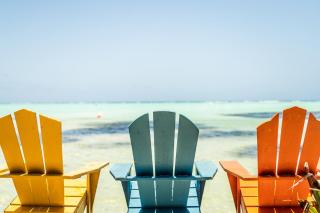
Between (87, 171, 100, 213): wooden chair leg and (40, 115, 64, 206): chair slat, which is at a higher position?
(40, 115, 64, 206): chair slat

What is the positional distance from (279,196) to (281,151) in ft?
1.33

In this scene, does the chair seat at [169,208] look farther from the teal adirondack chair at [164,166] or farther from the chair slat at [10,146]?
the chair slat at [10,146]

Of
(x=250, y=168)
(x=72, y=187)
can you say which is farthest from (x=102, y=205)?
(x=250, y=168)

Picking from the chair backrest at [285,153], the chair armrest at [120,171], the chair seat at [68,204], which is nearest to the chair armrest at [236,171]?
the chair backrest at [285,153]

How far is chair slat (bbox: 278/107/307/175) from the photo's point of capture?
8.58 ft

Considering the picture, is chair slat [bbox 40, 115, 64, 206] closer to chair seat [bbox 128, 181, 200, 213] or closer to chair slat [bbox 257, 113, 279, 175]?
chair seat [bbox 128, 181, 200, 213]

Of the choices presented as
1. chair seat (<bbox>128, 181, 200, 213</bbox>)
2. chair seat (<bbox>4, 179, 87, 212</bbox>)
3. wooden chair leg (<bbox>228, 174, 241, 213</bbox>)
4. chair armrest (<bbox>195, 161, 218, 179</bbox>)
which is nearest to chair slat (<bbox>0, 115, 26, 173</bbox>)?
chair seat (<bbox>4, 179, 87, 212</bbox>)

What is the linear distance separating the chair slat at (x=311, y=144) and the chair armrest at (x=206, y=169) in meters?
0.72

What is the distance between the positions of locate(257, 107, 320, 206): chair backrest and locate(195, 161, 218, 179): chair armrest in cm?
38

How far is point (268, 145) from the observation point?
261 cm

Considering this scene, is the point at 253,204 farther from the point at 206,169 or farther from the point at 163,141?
the point at 163,141

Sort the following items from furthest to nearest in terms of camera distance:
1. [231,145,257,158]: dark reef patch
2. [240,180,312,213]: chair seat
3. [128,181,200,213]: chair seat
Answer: [231,145,257,158]: dark reef patch → [128,181,200,213]: chair seat → [240,180,312,213]: chair seat

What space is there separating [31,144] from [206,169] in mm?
1457

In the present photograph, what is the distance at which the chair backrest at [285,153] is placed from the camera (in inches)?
102
